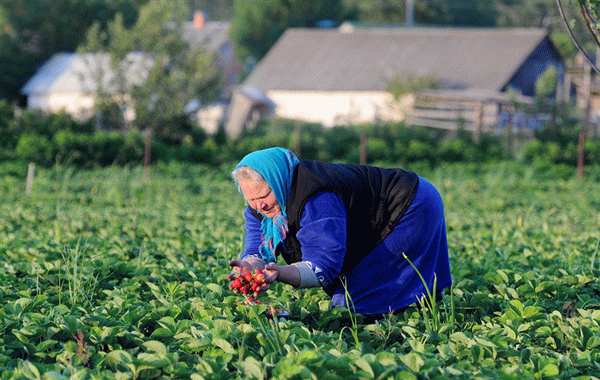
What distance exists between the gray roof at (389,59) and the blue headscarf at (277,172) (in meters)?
27.1

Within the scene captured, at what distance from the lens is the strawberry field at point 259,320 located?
2.38 meters

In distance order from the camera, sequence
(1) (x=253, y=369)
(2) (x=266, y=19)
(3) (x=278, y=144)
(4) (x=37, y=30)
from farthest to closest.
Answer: (2) (x=266, y=19) → (4) (x=37, y=30) → (3) (x=278, y=144) → (1) (x=253, y=369)

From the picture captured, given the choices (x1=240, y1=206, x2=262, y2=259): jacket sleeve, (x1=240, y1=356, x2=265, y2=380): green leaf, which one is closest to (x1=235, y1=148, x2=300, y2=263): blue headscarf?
(x1=240, y1=206, x2=262, y2=259): jacket sleeve

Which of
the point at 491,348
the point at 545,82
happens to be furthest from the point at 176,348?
the point at 545,82

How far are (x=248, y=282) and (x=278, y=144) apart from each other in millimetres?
14079

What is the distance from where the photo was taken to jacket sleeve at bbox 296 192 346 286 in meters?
2.95

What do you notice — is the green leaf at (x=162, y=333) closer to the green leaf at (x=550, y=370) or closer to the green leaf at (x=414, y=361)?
the green leaf at (x=414, y=361)

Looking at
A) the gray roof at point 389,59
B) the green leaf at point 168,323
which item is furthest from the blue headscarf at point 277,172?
the gray roof at point 389,59

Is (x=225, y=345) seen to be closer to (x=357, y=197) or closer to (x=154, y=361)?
(x=154, y=361)

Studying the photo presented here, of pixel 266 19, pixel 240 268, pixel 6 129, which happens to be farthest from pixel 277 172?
pixel 266 19

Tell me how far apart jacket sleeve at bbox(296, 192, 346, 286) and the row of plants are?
42.4 ft

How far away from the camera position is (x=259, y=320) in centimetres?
262

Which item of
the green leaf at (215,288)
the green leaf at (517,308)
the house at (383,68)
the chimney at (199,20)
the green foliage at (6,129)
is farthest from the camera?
the chimney at (199,20)

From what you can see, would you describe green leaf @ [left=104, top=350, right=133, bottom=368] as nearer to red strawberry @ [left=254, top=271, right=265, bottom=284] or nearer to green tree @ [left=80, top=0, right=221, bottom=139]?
red strawberry @ [left=254, top=271, right=265, bottom=284]
